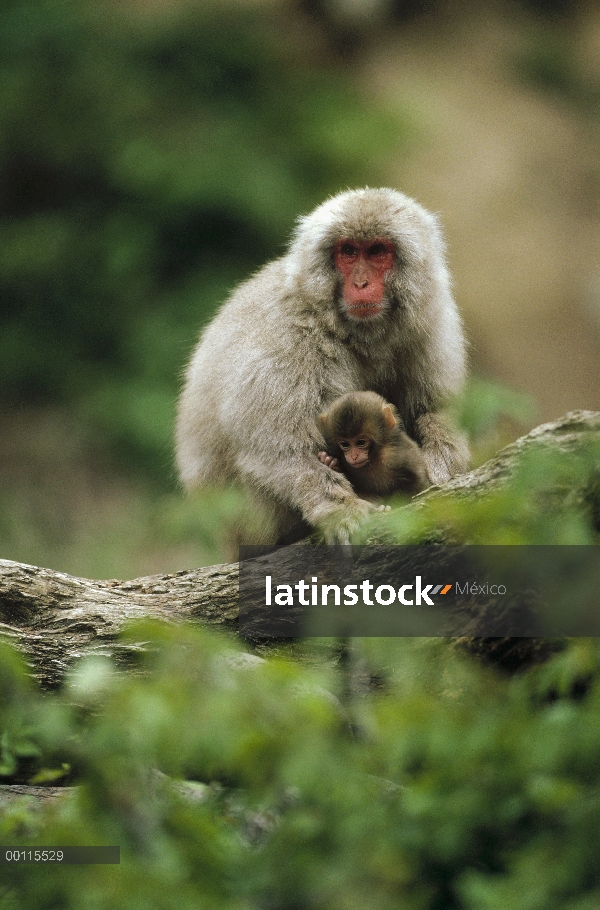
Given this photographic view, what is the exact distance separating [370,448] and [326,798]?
249 centimetres

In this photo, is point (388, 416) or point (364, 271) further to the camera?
point (364, 271)

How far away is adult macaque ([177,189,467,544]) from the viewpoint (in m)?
4.55

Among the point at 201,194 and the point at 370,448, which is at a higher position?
the point at 201,194

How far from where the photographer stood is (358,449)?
4.38 m

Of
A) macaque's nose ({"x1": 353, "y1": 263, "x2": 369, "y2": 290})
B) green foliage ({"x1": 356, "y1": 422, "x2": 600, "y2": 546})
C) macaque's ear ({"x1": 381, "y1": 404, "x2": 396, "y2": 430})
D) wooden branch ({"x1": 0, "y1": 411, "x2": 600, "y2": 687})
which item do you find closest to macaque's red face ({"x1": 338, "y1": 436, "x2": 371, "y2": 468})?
macaque's ear ({"x1": 381, "y1": 404, "x2": 396, "y2": 430})

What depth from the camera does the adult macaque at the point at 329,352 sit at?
455 centimetres

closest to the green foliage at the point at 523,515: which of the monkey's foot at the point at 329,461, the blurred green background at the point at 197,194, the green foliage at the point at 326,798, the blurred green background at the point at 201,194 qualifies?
the green foliage at the point at 326,798

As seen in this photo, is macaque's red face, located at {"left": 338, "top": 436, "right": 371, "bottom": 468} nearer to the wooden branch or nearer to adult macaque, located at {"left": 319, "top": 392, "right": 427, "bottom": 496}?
adult macaque, located at {"left": 319, "top": 392, "right": 427, "bottom": 496}

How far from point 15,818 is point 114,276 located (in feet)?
30.5

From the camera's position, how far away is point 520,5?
1273cm

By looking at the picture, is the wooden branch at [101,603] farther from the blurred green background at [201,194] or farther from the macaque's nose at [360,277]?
the blurred green background at [201,194]

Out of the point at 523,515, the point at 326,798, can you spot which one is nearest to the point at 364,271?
the point at 523,515

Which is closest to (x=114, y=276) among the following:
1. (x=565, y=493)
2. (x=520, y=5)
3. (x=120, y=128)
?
(x=120, y=128)

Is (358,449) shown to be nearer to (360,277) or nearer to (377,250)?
(360,277)
